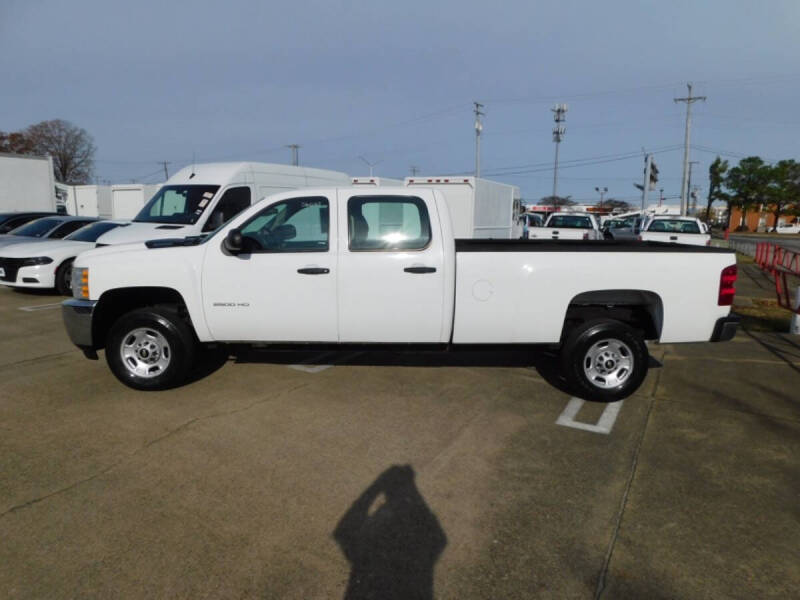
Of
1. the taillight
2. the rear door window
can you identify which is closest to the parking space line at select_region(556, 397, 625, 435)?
the taillight

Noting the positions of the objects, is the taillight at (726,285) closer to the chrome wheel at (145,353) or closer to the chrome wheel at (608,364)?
the chrome wheel at (608,364)

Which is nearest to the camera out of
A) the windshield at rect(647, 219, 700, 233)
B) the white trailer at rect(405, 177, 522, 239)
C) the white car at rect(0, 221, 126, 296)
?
the white car at rect(0, 221, 126, 296)

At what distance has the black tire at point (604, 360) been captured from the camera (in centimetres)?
507

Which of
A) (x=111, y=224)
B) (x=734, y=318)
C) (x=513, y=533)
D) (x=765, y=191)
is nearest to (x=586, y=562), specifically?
(x=513, y=533)

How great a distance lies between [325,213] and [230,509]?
9.01 feet

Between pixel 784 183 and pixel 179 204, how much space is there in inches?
3110

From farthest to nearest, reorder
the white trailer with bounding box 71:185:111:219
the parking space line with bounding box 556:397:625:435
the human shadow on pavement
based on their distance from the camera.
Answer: the white trailer with bounding box 71:185:111:219 → the parking space line with bounding box 556:397:625:435 → the human shadow on pavement

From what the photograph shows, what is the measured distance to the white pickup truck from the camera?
4918 mm

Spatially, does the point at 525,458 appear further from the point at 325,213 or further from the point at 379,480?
the point at 325,213

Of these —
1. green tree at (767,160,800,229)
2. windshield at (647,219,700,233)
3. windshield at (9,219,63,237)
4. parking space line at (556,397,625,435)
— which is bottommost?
parking space line at (556,397,625,435)

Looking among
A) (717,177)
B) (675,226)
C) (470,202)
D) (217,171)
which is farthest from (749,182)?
(217,171)

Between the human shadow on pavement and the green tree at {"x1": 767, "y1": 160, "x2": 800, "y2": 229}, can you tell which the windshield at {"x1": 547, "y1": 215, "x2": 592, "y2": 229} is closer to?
the human shadow on pavement

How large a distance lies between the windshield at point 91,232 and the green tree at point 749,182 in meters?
76.9

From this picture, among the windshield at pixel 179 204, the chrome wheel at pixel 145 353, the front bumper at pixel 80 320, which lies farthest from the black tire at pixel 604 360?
the windshield at pixel 179 204
